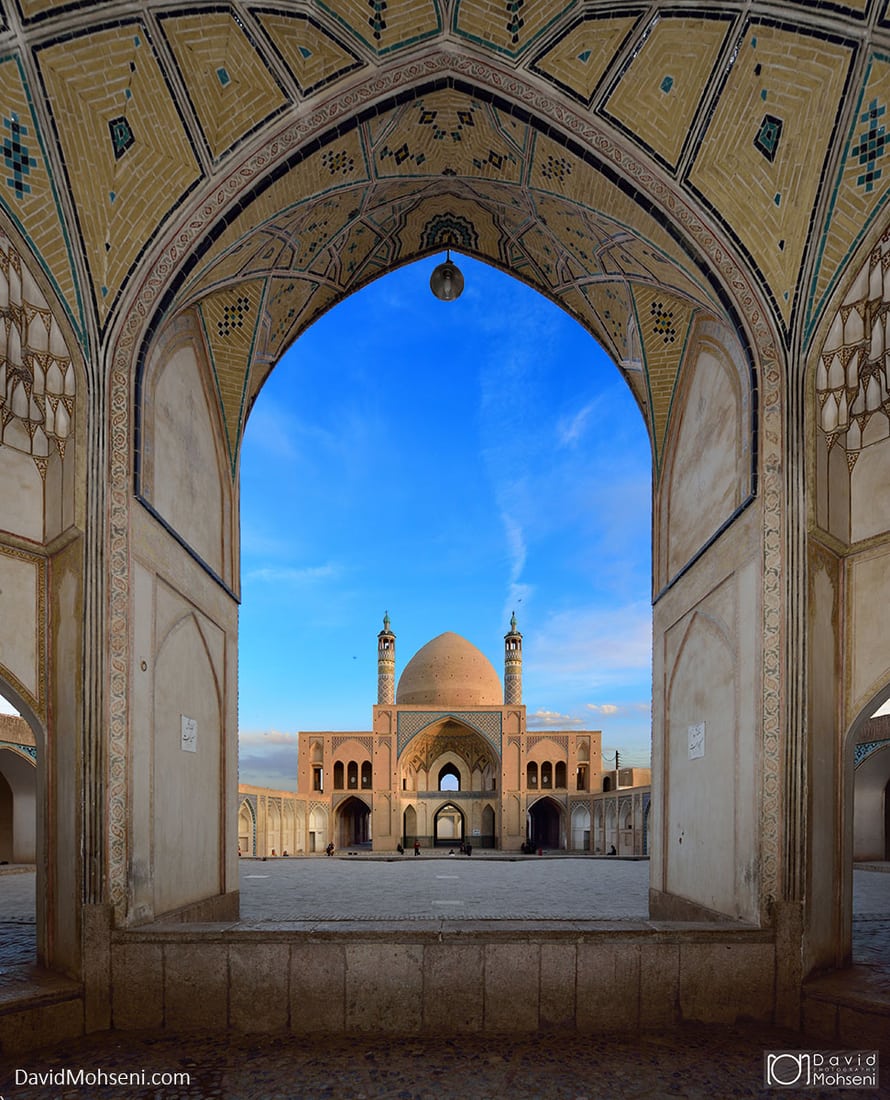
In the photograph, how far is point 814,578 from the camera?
5086 mm

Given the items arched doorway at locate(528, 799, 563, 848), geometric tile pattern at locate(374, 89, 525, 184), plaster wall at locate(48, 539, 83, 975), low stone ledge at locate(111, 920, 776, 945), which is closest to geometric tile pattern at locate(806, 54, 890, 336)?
geometric tile pattern at locate(374, 89, 525, 184)

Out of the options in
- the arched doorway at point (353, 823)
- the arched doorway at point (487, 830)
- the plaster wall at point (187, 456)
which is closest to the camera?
the plaster wall at point (187, 456)

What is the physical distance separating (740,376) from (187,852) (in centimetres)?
490

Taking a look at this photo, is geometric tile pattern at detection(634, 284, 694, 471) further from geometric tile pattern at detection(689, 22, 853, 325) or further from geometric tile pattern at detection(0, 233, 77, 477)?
geometric tile pattern at detection(0, 233, 77, 477)

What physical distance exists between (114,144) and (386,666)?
30.5 metres

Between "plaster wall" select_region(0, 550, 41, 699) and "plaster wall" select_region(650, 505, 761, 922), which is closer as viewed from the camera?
"plaster wall" select_region(0, 550, 41, 699)

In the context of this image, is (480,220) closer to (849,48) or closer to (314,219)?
(314,219)

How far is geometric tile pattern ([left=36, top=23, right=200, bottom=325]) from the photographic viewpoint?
4.70 m

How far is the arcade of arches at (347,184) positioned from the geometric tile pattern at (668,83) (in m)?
0.02

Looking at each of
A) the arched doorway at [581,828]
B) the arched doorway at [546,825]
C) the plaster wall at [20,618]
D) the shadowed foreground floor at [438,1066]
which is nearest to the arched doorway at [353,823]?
the arched doorway at [546,825]

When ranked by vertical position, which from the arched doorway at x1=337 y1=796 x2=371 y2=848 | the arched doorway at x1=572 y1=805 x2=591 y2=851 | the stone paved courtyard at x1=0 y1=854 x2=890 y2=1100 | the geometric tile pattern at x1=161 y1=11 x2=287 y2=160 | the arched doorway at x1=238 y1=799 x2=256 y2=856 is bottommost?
the arched doorway at x1=337 y1=796 x2=371 y2=848

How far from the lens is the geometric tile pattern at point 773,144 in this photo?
15.7ft

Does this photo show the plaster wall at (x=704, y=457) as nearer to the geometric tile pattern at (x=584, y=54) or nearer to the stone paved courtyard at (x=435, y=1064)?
the geometric tile pattern at (x=584, y=54)

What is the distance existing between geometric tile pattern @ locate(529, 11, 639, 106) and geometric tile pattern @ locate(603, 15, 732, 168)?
133 mm
